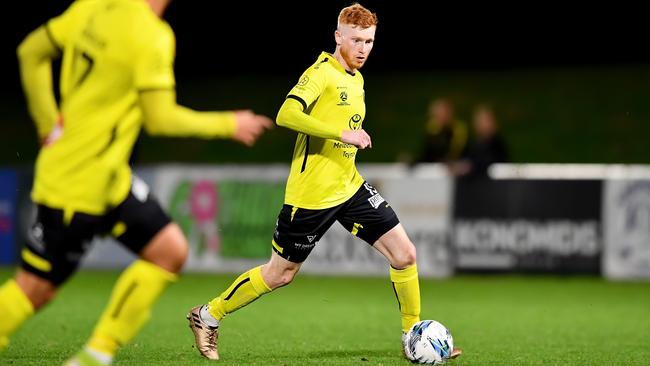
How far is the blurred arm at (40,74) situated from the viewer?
5.29 m

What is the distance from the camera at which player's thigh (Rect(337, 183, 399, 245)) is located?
7.53 m

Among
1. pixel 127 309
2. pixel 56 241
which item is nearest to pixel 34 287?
pixel 56 241

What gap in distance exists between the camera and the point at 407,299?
7.62 m

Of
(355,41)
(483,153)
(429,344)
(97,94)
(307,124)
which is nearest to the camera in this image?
(97,94)

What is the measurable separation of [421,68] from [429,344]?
61.2 feet

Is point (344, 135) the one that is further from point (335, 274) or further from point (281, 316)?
point (335, 274)

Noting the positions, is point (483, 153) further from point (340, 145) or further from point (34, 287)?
point (34, 287)

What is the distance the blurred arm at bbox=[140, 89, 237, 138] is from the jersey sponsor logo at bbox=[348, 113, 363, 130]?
2.49m

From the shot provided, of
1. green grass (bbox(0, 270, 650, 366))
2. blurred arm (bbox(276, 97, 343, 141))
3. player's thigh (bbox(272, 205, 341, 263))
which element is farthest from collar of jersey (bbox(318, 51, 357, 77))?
green grass (bbox(0, 270, 650, 366))

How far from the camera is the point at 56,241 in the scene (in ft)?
17.2

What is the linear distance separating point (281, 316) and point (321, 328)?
1.11m

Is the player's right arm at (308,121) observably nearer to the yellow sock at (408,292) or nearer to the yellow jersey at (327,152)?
the yellow jersey at (327,152)

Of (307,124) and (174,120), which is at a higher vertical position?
(174,120)

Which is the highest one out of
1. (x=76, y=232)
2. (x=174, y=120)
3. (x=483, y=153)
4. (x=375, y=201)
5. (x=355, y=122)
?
(x=174, y=120)
